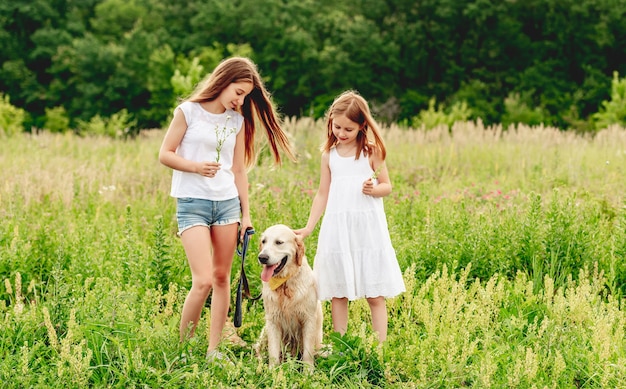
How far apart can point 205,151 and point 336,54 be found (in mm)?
34108

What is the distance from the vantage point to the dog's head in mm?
3949

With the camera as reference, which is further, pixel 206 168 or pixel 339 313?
pixel 339 313

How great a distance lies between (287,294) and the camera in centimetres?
411

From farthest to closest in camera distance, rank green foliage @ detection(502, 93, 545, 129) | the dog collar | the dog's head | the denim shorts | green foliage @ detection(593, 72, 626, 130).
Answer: green foliage @ detection(502, 93, 545, 129), green foliage @ detection(593, 72, 626, 130), the denim shorts, the dog collar, the dog's head

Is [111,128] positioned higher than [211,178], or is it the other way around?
[211,178]

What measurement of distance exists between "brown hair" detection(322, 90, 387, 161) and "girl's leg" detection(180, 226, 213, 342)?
3.80 ft

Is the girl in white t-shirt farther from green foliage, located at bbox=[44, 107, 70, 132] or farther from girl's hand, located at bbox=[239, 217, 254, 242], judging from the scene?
green foliage, located at bbox=[44, 107, 70, 132]

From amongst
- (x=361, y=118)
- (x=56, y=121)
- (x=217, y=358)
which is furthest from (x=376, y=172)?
(x=56, y=121)

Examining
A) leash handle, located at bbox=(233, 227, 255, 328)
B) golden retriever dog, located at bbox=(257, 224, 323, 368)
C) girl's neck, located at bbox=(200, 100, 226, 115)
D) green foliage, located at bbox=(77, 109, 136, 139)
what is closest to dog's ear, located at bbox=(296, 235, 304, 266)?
golden retriever dog, located at bbox=(257, 224, 323, 368)

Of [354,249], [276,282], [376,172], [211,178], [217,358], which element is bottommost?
[217,358]

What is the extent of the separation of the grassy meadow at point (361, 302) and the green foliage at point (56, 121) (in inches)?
1136

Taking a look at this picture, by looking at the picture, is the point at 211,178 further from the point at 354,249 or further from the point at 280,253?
the point at 354,249

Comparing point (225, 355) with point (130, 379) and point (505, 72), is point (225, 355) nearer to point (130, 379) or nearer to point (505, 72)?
point (130, 379)

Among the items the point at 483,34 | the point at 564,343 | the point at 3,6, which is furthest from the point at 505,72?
the point at 564,343
